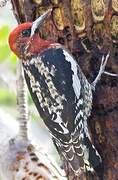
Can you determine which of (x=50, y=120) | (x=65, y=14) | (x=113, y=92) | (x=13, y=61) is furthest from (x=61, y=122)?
(x=13, y=61)

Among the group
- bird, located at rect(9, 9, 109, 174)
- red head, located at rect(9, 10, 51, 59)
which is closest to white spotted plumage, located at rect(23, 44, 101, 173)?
bird, located at rect(9, 9, 109, 174)

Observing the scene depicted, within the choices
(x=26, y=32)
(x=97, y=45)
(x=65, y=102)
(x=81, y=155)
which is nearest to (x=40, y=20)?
(x=26, y=32)

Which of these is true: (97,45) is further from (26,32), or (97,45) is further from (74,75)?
(26,32)

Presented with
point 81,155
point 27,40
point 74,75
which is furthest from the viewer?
point 27,40

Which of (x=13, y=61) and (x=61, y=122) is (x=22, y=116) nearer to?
(x=61, y=122)

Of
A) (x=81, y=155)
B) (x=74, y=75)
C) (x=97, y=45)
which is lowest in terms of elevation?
(x=81, y=155)

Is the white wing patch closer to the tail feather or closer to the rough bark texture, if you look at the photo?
the rough bark texture
